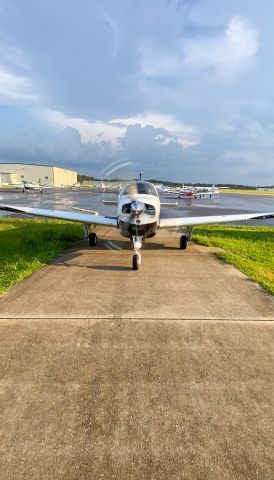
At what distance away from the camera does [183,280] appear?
7793 mm

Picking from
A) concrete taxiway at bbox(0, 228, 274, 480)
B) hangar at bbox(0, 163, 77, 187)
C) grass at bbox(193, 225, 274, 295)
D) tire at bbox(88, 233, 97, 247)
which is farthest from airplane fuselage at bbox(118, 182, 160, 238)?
hangar at bbox(0, 163, 77, 187)

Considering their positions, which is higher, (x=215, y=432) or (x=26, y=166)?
(x=26, y=166)

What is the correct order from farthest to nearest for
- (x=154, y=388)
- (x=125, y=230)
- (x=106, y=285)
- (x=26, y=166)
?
(x=26, y=166) < (x=125, y=230) < (x=106, y=285) < (x=154, y=388)

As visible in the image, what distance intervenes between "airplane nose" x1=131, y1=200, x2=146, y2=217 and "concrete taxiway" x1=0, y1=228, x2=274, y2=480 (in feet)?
7.24

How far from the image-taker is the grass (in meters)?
8.40

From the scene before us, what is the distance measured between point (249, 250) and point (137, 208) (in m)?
5.72

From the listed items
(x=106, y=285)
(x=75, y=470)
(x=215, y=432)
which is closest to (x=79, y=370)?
(x=75, y=470)

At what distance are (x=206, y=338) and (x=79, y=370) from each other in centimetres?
207

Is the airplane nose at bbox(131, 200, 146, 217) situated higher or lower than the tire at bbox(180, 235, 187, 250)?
higher

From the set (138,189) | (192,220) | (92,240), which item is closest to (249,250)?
(192,220)

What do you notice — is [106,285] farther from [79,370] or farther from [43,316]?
[79,370]

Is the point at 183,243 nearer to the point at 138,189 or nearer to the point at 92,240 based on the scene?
the point at 138,189

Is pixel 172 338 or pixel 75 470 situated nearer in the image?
pixel 75 470

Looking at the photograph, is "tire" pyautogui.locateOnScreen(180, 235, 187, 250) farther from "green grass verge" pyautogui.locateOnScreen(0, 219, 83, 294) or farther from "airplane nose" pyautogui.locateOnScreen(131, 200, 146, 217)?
"green grass verge" pyautogui.locateOnScreen(0, 219, 83, 294)
